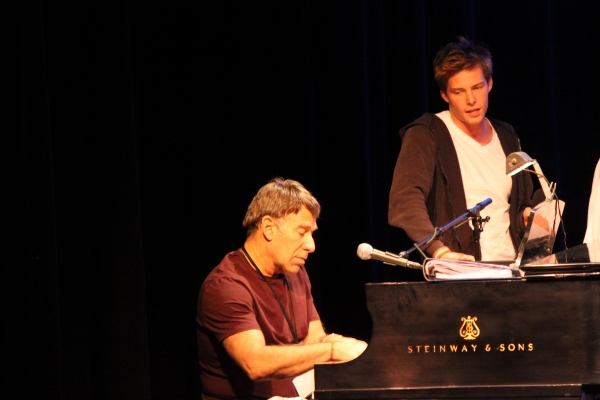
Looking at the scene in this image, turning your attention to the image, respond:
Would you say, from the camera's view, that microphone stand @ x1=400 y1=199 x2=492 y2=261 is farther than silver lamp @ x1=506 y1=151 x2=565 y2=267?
Yes

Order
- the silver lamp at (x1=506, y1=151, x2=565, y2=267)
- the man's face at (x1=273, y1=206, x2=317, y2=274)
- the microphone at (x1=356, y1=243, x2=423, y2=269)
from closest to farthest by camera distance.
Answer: the microphone at (x1=356, y1=243, x2=423, y2=269)
the silver lamp at (x1=506, y1=151, x2=565, y2=267)
the man's face at (x1=273, y1=206, x2=317, y2=274)

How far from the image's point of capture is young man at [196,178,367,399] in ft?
7.43

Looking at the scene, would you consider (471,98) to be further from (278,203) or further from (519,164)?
(278,203)

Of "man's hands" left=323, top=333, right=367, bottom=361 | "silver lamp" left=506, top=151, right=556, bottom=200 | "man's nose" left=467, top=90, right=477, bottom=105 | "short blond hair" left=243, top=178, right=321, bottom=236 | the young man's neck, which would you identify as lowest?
"man's hands" left=323, top=333, right=367, bottom=361

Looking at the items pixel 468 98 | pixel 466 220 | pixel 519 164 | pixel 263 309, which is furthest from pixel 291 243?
pixel 468 98

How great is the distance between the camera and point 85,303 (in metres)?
3.09

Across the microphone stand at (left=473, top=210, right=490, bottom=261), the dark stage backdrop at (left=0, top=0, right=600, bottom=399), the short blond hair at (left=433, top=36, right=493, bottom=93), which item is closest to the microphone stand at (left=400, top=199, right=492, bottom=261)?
the microphone stand at (left=473, top=210, right=490, bottom=261)

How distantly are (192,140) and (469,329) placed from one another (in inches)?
77.4

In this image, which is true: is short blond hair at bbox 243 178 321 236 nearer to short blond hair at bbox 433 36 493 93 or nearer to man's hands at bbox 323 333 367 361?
man's hands at bbox 323 333 367 361

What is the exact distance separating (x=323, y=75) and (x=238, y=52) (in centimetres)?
41

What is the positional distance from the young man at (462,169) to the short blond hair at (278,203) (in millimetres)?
461

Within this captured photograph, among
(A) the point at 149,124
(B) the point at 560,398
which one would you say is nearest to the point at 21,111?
(A) the point at 149,124

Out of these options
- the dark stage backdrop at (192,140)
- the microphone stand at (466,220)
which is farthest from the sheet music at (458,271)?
the dark stage backdrop at (192,140)

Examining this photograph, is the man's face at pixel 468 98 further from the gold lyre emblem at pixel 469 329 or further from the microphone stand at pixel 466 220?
the gold lyre emblem at pixel 469 329
